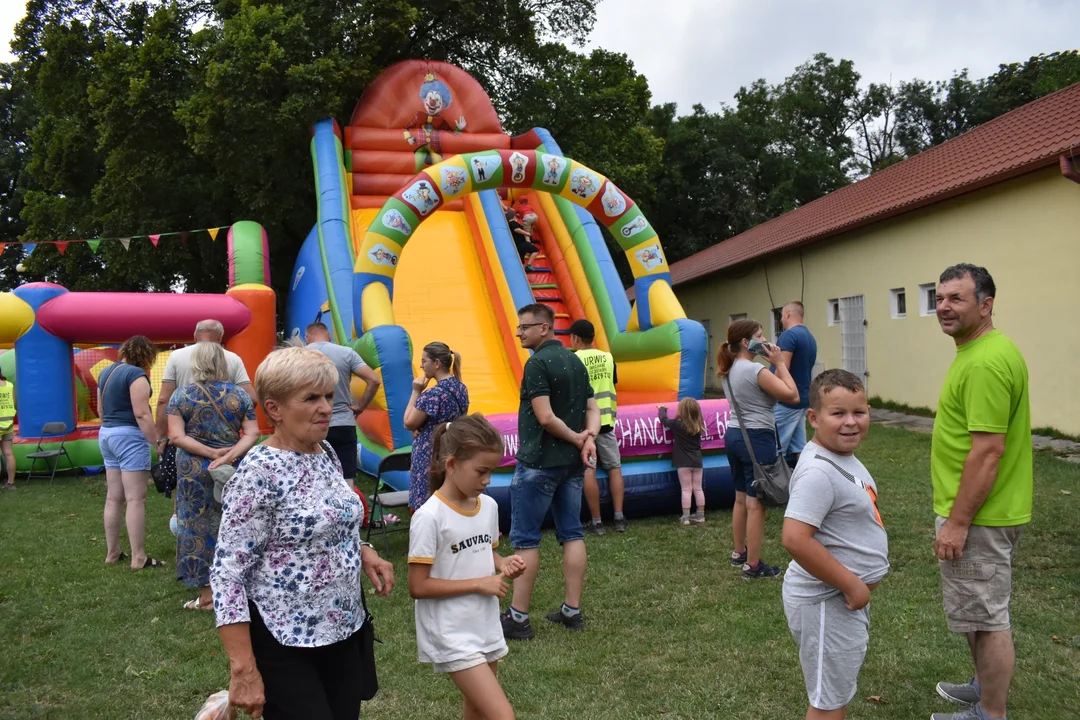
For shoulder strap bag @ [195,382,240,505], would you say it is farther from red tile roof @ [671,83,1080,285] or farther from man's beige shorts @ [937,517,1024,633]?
red tile roof @ [671,83,1080,285]

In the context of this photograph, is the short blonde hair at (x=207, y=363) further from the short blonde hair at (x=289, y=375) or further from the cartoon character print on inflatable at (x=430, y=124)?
the cartoon character print on inflatable at (x=430, y=124)

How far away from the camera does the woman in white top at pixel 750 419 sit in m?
5.06

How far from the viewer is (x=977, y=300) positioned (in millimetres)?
2938

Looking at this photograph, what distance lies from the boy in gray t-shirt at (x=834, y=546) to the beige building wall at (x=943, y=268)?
10007mm

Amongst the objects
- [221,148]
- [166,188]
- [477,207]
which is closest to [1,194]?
[166,188]

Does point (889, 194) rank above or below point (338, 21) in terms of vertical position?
below

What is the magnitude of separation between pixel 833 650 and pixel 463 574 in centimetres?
110

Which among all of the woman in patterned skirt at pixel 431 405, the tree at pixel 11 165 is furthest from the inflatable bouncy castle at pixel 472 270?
the tree at pixel 11 165

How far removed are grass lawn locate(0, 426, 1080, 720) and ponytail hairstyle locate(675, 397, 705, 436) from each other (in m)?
0.88

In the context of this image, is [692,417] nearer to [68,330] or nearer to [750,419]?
[750,419]

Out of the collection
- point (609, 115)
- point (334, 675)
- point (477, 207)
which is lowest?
point (334, 675)

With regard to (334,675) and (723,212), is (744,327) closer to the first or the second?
(334,675)

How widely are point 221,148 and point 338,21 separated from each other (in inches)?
120

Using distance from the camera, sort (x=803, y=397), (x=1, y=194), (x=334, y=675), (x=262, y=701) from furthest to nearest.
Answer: (x=1, y=194) < (x=803, y=397) < (x=334, y=675) < (x=262, y=701)
